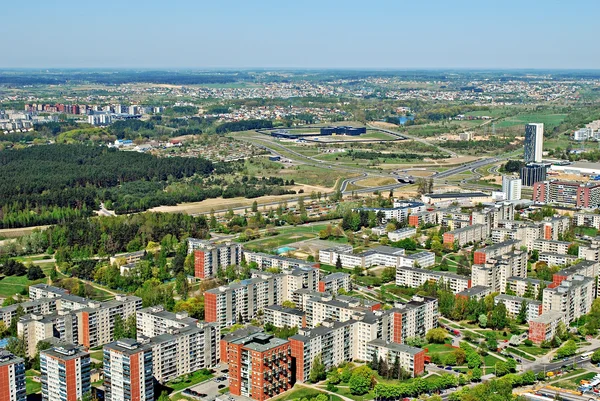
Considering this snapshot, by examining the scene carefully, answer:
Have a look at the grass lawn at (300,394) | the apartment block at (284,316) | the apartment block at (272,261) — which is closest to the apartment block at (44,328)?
the apartment block at (284,316)

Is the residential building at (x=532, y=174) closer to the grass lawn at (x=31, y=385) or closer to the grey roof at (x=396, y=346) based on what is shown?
the grey roof at (x=396, y=346)

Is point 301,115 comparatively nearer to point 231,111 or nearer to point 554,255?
point 231,111

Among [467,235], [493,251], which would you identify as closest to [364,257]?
[493,251]

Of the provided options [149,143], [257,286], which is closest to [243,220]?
[257,286]

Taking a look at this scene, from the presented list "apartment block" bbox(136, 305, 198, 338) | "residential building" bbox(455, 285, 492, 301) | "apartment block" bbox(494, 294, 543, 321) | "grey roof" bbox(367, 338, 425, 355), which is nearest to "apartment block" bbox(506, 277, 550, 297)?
"residential building" bbox(455, 285, 492, 301)

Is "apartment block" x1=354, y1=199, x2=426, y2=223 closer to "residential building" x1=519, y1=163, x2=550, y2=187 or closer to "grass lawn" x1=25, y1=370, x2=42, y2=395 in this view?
"residential building" x1=519, y1=163, x2=550, y2=187
